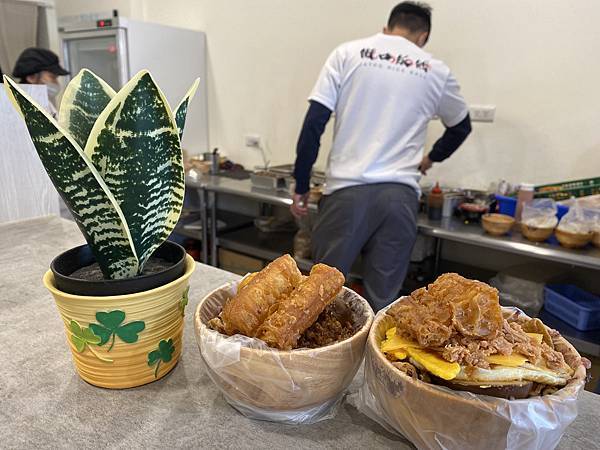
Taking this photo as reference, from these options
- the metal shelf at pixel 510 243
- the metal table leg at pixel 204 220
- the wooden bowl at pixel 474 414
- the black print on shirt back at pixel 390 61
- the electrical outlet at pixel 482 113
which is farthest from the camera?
the metal table leg at pixel 204 220

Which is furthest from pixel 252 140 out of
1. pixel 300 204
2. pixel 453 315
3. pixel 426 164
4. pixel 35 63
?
pixel 453 315

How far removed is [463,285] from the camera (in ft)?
1.77

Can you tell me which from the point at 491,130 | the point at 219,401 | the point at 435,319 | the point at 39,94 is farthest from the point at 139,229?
the point at 491,130

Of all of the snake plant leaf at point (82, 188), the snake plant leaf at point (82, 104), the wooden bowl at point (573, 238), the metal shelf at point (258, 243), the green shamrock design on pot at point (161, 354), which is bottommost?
the metal shelf at point (258, 243)

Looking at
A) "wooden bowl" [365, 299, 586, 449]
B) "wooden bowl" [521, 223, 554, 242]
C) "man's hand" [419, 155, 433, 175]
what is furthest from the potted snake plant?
"man's hand" [419, 155, 433, 175]

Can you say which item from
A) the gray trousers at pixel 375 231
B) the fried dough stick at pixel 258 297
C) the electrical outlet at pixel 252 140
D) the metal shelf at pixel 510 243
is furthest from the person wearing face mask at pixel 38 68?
the fried dough stick at pixel 258 297

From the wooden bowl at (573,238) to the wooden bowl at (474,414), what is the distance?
1455 mm

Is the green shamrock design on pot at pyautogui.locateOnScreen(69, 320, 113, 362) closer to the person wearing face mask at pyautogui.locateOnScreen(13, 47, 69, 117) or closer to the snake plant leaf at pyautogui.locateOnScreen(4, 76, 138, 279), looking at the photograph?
the snake plant leaf at pyautogui.locateOnScreen(4, 76, 138, 279)

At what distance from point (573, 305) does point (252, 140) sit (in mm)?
2232

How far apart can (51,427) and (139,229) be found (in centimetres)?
27

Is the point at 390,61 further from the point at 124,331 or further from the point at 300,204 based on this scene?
the point at 124,331

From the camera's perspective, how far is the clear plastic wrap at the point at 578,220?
175 cm

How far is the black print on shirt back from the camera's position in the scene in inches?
70.9

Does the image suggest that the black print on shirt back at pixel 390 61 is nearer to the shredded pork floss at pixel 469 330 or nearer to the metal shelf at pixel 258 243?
the metal shelf at pixel 258 243
